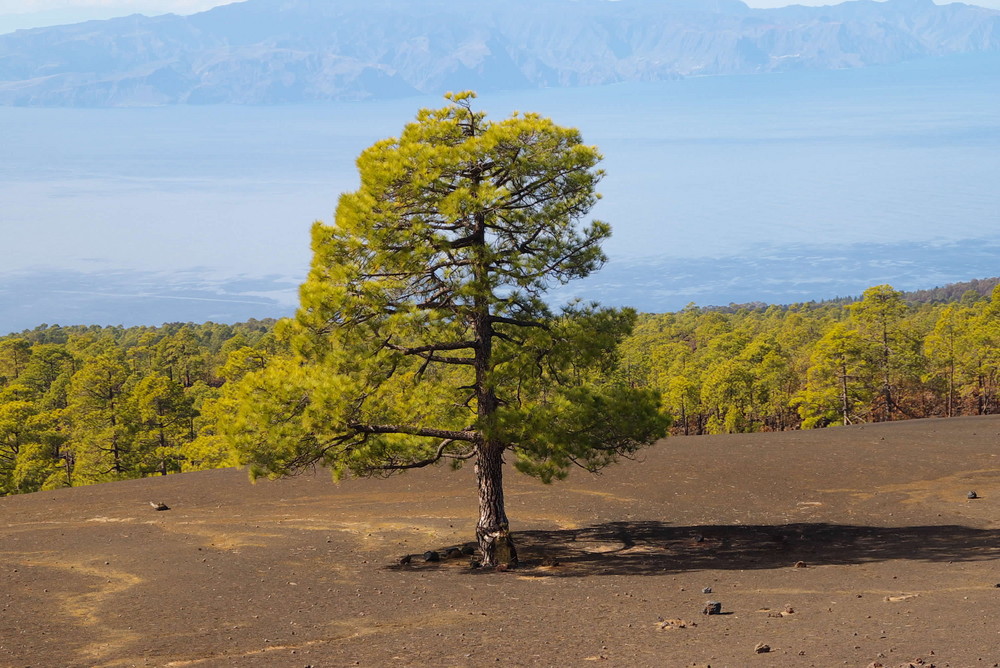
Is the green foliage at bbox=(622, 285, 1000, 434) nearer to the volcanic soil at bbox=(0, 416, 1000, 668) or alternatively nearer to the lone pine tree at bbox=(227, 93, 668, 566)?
the volcanic soil at bbox=(0, 416, 1000, 668)

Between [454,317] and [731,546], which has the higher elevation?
[454,317]

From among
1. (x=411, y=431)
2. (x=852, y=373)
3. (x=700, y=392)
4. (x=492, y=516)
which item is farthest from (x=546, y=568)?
(x=700, y=392)

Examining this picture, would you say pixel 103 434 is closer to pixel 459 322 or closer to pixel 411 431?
pixel 411 431

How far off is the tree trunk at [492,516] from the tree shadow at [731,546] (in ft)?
1.31

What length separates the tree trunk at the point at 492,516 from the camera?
1487cm

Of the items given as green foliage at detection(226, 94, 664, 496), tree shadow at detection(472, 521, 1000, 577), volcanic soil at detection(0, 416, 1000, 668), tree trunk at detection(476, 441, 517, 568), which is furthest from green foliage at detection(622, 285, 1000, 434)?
tree trunk at detection(476, 441, 517, 568)

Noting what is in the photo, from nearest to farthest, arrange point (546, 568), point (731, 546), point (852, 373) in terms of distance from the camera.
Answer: point (546, 568) < point (731, 546) < point (852, 373)

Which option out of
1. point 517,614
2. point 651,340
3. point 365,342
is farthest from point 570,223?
point 651,340

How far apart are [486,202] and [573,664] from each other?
22.5ft

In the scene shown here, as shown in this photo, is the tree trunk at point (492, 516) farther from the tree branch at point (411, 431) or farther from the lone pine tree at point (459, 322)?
the tree branch at point (411, 431)

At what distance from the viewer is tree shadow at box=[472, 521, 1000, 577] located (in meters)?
14.7

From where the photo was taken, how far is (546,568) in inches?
580

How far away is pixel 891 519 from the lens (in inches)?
710

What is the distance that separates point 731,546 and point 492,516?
4199mm
